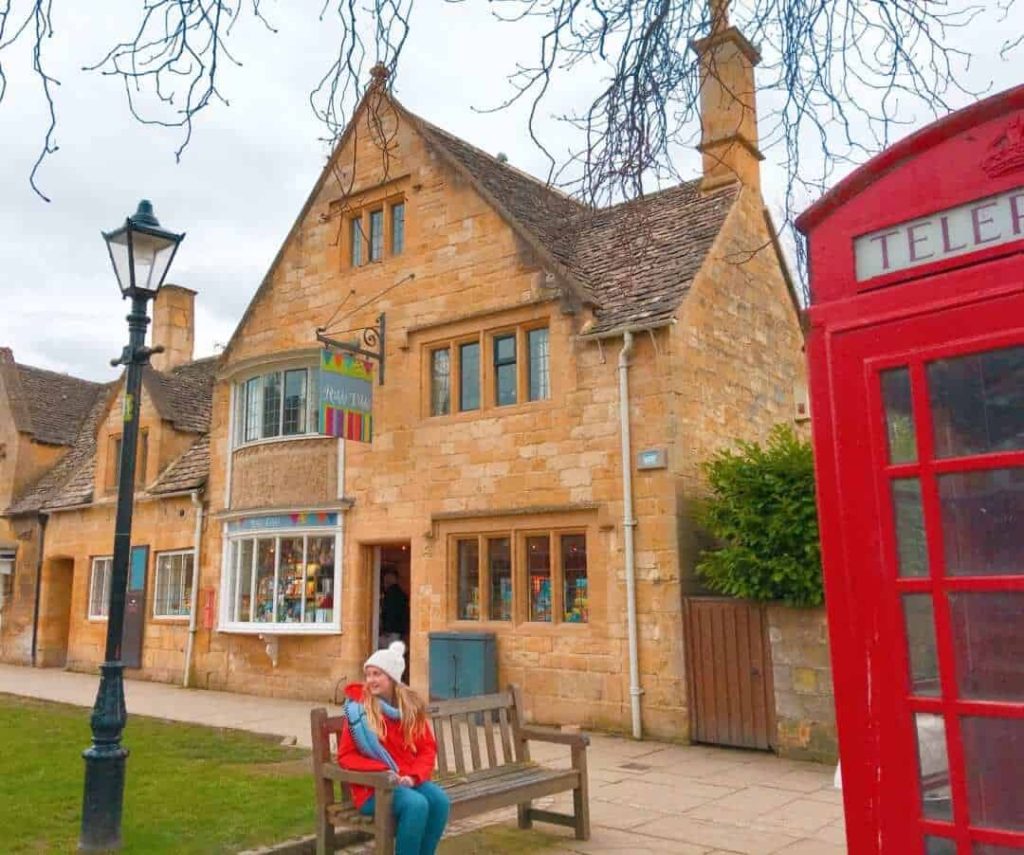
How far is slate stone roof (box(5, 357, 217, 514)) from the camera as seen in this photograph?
1847 cm

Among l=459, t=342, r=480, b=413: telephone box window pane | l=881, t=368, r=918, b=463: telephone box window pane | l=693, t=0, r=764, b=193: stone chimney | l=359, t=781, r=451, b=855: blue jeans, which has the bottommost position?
l=359, t=781, r=451, b=855: blue jeans

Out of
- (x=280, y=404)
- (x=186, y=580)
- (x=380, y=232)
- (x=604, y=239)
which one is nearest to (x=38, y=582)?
(x=186, y=580)

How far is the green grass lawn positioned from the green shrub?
4.34 m

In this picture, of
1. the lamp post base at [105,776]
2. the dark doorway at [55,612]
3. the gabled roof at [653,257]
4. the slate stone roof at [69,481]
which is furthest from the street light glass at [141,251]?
the dark doorway at [55,612]

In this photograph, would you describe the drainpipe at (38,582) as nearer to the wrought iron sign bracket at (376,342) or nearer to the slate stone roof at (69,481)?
the slate stone roof at (69,481)

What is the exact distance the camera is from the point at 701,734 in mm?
10617

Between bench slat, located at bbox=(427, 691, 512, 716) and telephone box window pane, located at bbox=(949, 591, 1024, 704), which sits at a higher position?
telephone box window pane, located at bbox=(949, 591, 1024, 704)

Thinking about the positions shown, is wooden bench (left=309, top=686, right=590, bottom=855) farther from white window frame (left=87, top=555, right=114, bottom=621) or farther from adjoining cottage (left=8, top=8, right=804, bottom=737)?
white window frame (left=87, top=555, right=114, bottom=621)

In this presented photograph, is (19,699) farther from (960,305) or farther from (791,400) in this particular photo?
(960,305)

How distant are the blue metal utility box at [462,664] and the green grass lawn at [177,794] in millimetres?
2754

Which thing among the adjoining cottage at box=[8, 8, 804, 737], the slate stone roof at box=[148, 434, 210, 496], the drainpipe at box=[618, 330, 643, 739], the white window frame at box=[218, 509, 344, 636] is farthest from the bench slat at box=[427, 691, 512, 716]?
the slate stone roof at box=[148, 434, 210, 496]

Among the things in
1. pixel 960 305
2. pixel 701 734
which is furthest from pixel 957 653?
pixel 701 734

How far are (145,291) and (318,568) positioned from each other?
27.9 feet

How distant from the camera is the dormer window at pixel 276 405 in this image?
15.4 metres
